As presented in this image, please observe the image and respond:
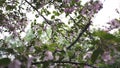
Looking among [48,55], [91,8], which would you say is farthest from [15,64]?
[91,8]

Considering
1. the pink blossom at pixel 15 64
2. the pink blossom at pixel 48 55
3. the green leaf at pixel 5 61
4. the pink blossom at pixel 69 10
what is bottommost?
the pink blossom at pixel 15 64

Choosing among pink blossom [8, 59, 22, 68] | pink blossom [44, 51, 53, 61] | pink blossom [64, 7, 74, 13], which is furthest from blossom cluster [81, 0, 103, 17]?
pink blossom [8, 59, 22, 68]

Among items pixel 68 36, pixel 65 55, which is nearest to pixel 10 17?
pixel 68 36

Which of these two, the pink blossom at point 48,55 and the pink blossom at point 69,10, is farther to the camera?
the pink blossom at point 69,10

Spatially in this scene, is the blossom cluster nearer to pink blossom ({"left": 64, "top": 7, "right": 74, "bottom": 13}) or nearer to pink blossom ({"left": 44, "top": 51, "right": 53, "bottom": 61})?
pink blossom ({"left": 64, "top": 7, "right": 74, "bottom": 13})

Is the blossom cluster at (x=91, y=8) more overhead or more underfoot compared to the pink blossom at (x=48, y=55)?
more overhead

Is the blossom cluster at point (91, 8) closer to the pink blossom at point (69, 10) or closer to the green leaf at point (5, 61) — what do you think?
the pink blossom at point (69, 10)

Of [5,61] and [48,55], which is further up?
[48,55]

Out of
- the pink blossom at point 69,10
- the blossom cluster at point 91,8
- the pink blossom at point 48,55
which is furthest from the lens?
the blossom cluster at point 91,8

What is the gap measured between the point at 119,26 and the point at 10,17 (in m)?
2.55

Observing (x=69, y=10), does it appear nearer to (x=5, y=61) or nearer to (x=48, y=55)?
(x=48, y=55)

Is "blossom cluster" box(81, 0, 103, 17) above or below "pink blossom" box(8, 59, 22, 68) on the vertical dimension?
above

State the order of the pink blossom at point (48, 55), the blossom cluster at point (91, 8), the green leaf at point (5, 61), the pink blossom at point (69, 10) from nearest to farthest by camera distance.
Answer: the green leaf at point (5, 61) < the pink blossom at point (48, 55) < the pink blossom at point (69, 10) < the blossom cluster at point (91, 8)

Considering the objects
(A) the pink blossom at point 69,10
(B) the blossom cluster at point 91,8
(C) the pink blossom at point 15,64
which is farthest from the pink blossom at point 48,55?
(B) the blossom cluster at point 91,8
